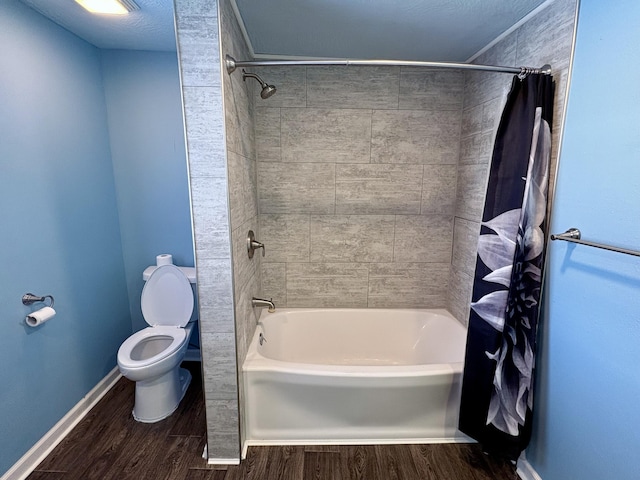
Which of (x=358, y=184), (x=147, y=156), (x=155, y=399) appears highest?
(x=147, y=156)

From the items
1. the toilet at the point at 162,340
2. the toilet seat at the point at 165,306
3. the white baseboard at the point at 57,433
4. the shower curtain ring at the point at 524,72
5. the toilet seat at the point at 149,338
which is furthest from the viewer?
the toilet seat at the point at 165,306

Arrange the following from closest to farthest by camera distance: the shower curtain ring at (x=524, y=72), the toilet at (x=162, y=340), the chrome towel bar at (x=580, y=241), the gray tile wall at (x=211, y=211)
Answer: the chrome towel bar at (x=580, y=241), the gray tile wall at (x=211, y=211), the shower curtain ring at (x=524, y=72), the toilet at (x=162, y=340)

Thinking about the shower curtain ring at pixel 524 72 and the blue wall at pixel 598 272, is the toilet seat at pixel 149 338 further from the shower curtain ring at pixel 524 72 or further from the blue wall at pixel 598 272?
the shower curtain ring at pixel 524 72

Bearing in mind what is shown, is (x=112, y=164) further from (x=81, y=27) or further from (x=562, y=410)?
(x=562, y=410)

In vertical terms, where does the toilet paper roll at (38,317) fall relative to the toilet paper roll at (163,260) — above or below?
below

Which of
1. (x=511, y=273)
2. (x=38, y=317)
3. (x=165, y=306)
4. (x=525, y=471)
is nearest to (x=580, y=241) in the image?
(x=511, y=273)

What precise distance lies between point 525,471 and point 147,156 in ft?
9.81

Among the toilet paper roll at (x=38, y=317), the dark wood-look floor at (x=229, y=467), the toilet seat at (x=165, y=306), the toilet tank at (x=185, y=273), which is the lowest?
the dark wood-look floor at (x=229, y=467)

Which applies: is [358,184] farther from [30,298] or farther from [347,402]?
[30,298]

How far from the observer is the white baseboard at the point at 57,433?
1504 mm

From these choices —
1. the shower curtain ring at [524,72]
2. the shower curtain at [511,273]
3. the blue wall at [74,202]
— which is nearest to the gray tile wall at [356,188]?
the shower curtain ring at [524,72]

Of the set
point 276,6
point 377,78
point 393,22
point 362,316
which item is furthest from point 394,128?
point 362,316

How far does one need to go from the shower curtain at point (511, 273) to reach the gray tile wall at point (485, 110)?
0.31ft

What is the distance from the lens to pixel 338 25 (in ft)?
5.31
